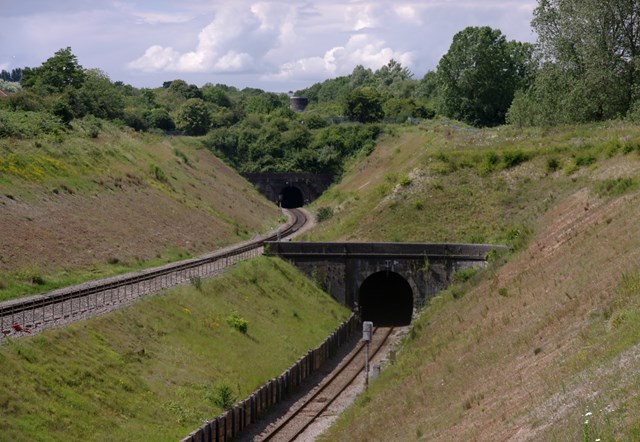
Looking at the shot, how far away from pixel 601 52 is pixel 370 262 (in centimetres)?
2730

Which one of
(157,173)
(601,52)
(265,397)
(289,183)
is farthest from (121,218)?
(289,183)

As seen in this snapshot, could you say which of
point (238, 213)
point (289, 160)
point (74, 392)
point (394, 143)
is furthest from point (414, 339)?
point (289, 160)

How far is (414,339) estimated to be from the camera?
49.7 meters

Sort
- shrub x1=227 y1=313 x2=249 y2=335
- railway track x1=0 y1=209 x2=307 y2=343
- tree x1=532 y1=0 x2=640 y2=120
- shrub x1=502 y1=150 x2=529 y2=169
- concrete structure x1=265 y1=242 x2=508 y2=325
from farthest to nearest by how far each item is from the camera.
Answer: tree x1=532 y1=0 x2=640 y2=120 < shrub x1=502 y1=150 x2=529 y2=169 < concrete structure x1=265 y1=242 x2=508 y2=325 < shrub x1=227 y1=313 x2=249 y2=335 < railway track x1=0 y1=209 x2=307 y2=343

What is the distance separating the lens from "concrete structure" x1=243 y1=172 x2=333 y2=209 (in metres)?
119

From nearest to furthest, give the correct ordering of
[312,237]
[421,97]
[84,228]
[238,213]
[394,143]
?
1. [84,228]
2. [312,237]
3. [238,213]
4. [394,143]
5. [421,97]

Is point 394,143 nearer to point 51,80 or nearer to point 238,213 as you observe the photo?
point 238,213

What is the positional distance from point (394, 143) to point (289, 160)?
616 inches

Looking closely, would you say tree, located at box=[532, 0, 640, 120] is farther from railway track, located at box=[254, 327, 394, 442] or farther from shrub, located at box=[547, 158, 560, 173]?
railway track, located at box=[254, 327, 394, 442]

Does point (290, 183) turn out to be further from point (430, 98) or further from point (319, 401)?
point (319, 401)

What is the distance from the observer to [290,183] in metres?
120

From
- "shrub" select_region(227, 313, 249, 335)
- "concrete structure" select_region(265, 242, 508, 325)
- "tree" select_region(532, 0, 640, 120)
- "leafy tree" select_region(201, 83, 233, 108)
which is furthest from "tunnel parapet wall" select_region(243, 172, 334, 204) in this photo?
"shrub" select_region(227, 313, 249, 335)

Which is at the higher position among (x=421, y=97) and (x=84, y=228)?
(x=421, y=97)

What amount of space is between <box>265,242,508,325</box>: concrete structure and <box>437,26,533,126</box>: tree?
177ft
